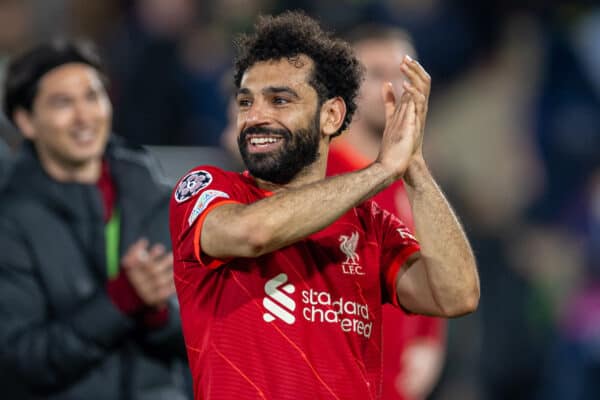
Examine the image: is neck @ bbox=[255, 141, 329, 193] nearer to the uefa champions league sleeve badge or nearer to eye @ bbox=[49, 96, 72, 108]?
the uefa champions league sleeve badge

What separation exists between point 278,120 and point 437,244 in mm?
610

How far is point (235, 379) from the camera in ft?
11.8

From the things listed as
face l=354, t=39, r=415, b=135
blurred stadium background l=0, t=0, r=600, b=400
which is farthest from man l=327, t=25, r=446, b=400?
blurred stadium background l=0, t=0, r=600, b=400

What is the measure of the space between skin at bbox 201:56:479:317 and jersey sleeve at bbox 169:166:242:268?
36 millimetres

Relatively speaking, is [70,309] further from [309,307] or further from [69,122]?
[309,307]

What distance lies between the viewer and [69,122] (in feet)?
17.4

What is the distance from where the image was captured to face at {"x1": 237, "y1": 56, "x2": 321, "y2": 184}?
3.76m

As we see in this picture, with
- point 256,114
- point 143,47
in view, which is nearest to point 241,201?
point 256,114

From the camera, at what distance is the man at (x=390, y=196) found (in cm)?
549

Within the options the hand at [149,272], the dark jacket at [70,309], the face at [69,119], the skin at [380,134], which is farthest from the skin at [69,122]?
the skin at [380,134]

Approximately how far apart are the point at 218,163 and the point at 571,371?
294cm

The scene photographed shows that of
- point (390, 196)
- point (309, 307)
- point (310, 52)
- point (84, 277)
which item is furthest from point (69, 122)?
point (309, 307)

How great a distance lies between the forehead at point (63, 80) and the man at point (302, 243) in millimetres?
1538

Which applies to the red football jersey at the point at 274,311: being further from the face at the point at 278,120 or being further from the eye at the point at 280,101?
the eye at the point at 280,101
